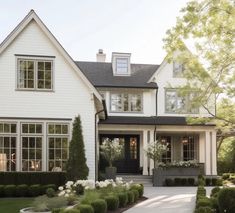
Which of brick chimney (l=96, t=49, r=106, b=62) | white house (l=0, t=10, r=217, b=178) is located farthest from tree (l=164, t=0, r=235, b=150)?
brick chimney (l=96, t=49, r=106, b=62)

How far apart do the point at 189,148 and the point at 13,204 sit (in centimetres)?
1940

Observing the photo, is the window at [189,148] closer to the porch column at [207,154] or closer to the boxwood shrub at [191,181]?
the porch column at [207,154]

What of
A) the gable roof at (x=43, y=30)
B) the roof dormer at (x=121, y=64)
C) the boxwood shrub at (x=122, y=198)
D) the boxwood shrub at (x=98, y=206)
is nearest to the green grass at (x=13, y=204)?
the boxwood shrub at (x=98, y=206)

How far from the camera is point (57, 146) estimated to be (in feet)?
70.5

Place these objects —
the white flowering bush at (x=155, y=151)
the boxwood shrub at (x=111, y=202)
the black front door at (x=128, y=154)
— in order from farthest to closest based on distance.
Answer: the black front door at (x=128, y=154)
the white flowering bush at (x=155, y=151)
the boxwood shrub at (x=111, y=202)

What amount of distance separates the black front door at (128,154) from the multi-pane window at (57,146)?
38.6 feet

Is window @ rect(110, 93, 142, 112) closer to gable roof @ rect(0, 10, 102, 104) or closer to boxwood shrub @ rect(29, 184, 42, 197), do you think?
gable roof @ rect(0, 10, 102, 104)

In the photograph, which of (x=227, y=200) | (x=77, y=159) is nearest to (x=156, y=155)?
(x=77, y=159)

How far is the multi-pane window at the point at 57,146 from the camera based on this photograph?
2142 centimetres

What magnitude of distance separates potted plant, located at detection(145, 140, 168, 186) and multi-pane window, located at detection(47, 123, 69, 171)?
8.98 meters

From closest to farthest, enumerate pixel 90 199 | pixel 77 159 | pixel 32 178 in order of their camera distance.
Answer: pixel 90 199
pixel 77 159
pixel 32 178

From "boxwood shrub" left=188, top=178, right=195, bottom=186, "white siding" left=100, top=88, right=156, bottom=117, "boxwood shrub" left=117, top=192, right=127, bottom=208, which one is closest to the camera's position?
"boxwood shrub" left=117, top=192, right=127, bottom=208

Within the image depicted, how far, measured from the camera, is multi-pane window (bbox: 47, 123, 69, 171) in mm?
21422

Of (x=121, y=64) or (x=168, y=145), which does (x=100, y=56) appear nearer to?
(x=121, y=64)
